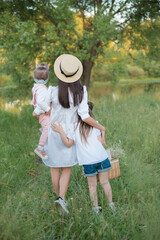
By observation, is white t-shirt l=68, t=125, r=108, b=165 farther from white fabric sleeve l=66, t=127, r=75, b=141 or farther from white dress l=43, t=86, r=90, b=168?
white dress l=43, t=86, r=90, b=168

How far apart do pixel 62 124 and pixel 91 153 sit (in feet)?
1.50

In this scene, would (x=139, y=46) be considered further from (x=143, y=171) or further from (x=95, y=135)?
(x=95, y=135)

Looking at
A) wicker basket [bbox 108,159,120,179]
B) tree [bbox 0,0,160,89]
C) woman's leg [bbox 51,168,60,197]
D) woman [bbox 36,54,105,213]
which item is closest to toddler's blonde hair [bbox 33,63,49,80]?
woman [bbox 36,54,105,213]

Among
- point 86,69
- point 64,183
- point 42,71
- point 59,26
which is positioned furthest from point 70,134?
point 86,69

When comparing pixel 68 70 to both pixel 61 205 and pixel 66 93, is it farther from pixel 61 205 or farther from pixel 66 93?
pixel 61 205

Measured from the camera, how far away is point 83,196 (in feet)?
8.96

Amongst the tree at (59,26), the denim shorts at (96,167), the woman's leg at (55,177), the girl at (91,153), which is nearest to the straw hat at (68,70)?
the girl at (91,153)

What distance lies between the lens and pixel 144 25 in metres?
11.2

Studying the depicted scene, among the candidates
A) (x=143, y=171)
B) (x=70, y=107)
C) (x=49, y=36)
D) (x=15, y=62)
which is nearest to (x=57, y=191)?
(x=70, y=107)

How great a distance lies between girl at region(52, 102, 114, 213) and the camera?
8.60 feet

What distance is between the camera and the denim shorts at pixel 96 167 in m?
2.68

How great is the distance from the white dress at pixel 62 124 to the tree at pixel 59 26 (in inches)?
235

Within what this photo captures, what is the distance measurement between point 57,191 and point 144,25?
33.8 ft

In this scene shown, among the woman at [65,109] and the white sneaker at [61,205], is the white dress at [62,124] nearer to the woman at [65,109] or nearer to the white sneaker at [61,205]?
the woman at [65,109]
